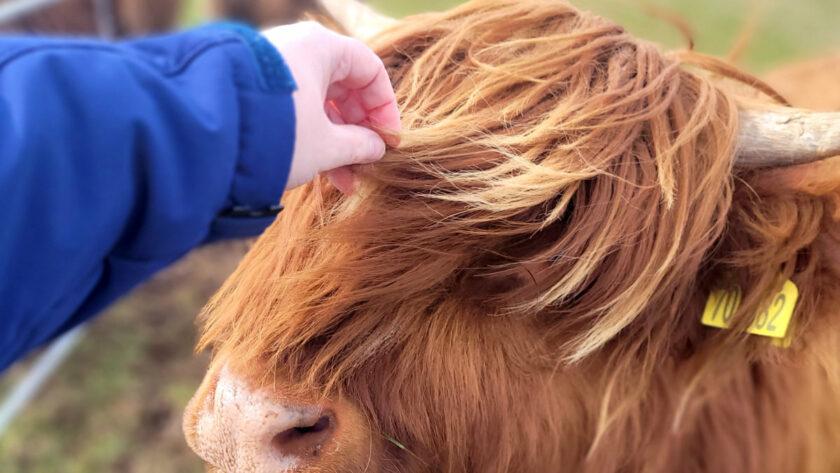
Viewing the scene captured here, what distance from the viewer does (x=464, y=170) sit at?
1.29m

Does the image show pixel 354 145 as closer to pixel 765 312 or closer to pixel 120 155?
pixel 120 155

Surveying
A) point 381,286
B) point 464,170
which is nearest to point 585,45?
point 464,170

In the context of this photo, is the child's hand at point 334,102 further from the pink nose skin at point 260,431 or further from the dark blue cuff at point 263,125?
the pink nose skin at point 260,431

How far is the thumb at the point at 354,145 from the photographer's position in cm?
105

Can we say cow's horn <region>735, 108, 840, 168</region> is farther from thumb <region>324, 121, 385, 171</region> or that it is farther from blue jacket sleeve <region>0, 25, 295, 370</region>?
blue jacket sleeve <region>0, 25, 295, 370</region>

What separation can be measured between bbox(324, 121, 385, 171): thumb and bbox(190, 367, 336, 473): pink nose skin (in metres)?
0.42

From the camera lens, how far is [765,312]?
1447 millimetres

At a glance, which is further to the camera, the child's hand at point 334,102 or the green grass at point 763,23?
the green grass at point 763,23

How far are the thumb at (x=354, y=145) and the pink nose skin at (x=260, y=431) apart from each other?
417 mm

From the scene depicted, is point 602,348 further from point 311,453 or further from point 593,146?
point 311,453

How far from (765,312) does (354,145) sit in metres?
0.91

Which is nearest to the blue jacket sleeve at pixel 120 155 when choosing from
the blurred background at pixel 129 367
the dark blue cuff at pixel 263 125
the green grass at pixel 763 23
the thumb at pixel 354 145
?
the dark blue cuff at pixel 263 125

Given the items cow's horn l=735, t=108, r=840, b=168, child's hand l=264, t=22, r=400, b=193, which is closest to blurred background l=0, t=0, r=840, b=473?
cow's horn l=735, t=108, r=840, b=168

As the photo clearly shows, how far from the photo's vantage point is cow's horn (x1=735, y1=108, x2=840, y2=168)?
4.23ft
